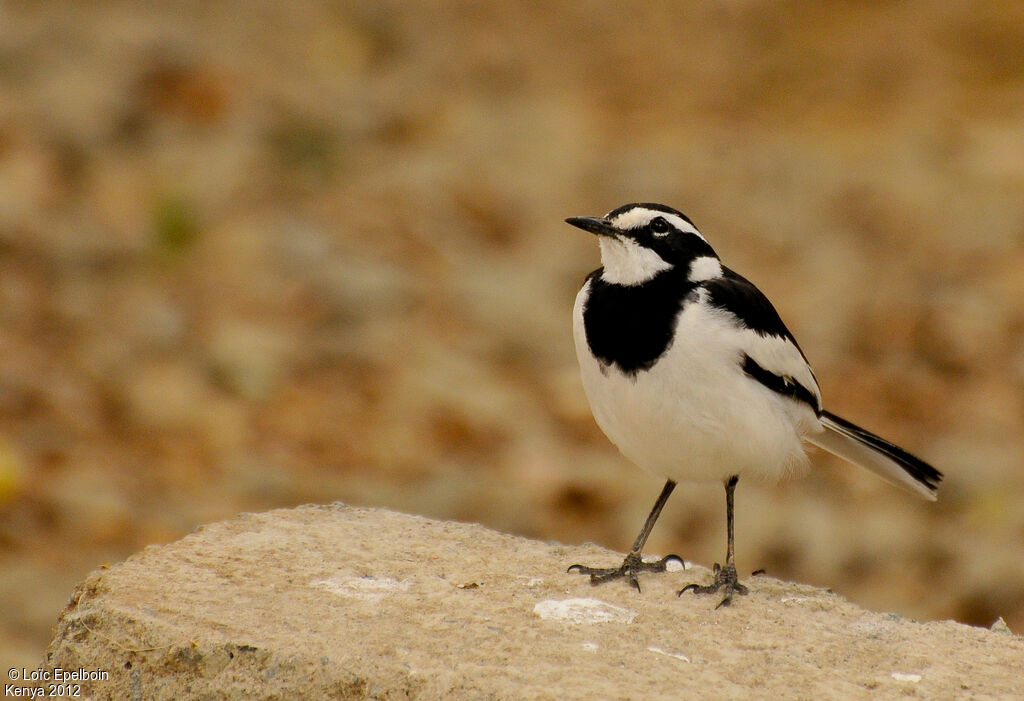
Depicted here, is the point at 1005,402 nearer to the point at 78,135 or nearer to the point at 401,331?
the point at 401,331

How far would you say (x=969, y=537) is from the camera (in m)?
8.33

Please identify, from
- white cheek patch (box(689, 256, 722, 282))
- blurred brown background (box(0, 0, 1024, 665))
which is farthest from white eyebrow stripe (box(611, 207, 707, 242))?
blurred brown background (box(0, 0, 1024, 665))

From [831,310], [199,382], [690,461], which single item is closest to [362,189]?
[199,382]

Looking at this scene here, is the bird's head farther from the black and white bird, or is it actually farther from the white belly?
the white belly

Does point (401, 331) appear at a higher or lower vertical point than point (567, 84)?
lower

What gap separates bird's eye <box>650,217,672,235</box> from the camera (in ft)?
17.1

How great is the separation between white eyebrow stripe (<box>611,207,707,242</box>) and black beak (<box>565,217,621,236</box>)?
3 cm

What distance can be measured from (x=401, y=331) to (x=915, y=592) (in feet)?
12.9

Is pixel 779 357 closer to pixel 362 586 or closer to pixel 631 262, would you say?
pixel 631 262

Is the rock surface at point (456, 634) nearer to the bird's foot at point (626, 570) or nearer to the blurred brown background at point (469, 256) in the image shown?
the bird's foot at point (626, 570)

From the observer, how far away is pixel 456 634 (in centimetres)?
454

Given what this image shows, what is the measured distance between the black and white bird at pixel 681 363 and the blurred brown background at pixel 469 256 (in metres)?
2.88

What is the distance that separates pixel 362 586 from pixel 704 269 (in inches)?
70.0

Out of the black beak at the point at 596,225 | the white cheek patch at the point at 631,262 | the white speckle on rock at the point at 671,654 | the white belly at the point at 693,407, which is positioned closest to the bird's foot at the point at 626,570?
the white belly at the point at 693,407
